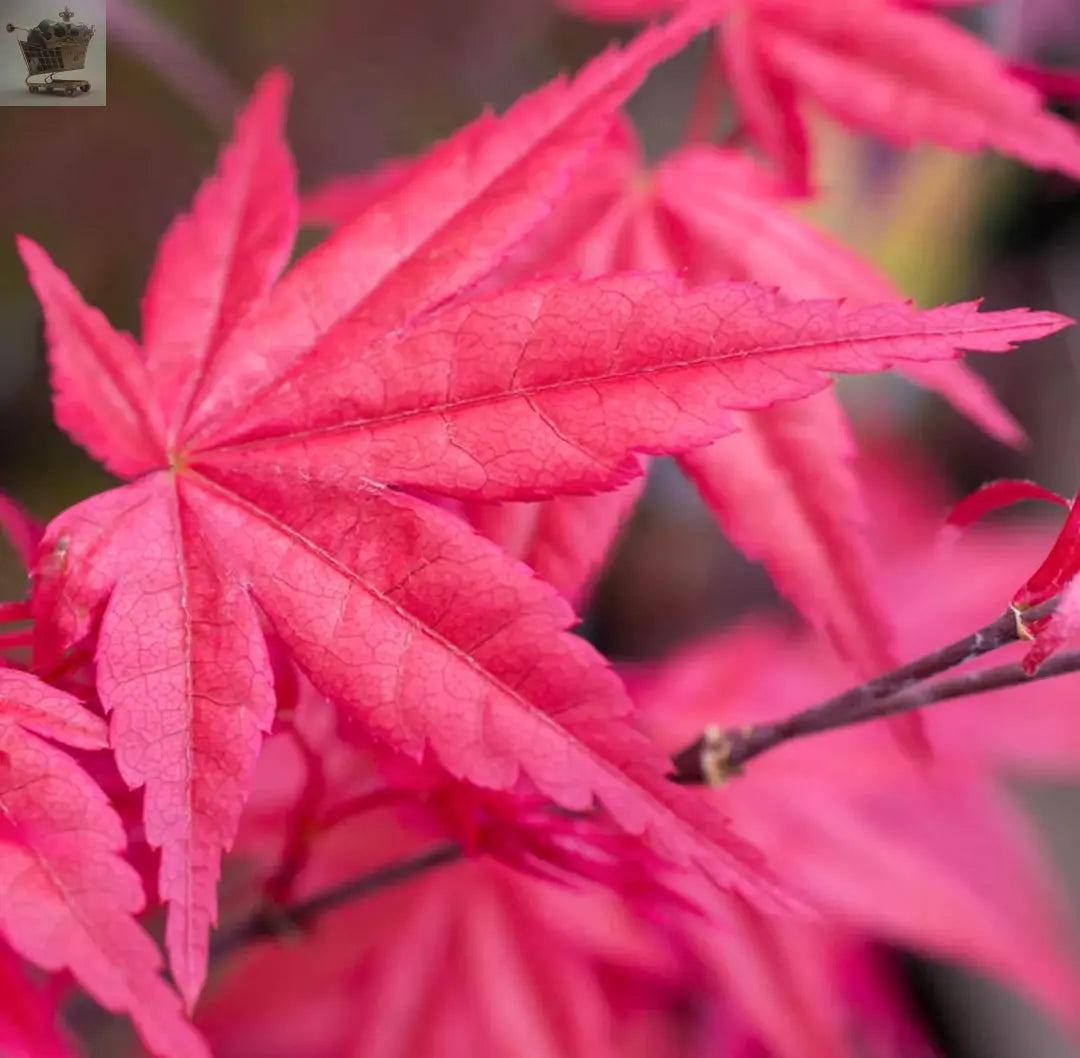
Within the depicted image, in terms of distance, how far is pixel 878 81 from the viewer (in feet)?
1.69

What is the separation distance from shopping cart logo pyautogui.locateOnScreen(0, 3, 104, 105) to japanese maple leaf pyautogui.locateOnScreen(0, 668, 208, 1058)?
0.85ft

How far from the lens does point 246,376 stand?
0.39 metres

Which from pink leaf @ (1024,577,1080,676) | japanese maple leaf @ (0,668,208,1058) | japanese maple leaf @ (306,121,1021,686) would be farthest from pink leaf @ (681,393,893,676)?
japanese maple leaf @ (0,668,208,1058)

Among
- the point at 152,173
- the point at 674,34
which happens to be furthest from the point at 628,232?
the point at 152,173

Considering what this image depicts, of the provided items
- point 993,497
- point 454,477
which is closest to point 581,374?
point 454,477

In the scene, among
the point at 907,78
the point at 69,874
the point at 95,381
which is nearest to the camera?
the point at 69,874

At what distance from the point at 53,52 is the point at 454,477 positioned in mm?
272

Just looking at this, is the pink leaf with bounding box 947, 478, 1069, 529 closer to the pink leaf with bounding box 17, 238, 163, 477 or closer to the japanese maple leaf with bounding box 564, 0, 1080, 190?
the japanese maple leaf with bounding box 564, 0, 1080, 190

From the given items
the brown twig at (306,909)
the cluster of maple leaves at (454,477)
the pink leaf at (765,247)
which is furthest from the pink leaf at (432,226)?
the brown twig at (306,909)

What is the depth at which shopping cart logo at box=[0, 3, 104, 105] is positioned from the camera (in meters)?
0.44

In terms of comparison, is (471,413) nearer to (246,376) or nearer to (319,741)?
(246,376)

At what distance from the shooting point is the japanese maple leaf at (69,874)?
28 centimetres

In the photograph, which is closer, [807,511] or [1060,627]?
Answer: [1060,627]

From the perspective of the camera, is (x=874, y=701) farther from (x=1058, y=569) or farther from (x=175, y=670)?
(x=175, y=670)
